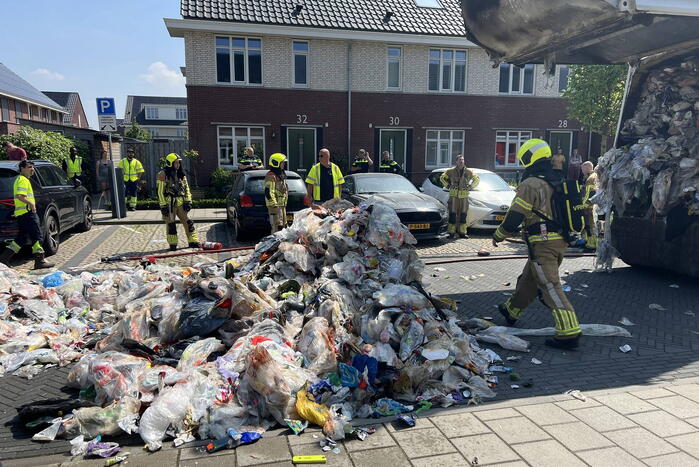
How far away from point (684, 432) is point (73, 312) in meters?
6.18

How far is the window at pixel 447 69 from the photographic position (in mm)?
22016

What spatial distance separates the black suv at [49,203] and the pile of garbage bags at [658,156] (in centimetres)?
957

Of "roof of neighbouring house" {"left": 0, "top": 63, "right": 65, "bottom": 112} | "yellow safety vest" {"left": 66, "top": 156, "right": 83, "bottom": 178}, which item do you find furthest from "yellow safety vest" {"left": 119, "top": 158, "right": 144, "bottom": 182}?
"roof of neighbouring house" {"left": 0, "top": 63, "right": 65, "bottom": 112}

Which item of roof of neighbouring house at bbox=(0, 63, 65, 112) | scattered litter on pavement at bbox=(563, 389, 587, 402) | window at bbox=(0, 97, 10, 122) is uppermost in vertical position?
roof of neighbouring house at bbox=(0, 63, 65, 112)

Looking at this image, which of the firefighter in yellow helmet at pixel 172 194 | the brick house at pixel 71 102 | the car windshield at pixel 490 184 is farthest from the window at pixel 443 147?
the brick house at pixel 71 102

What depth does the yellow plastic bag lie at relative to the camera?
3555 millimetres

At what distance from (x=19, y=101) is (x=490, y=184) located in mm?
38883

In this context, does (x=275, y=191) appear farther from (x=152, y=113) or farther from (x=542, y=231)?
(x=152, y=113)

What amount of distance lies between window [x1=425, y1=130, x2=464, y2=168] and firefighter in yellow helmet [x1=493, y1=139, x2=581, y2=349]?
1735 centimetres

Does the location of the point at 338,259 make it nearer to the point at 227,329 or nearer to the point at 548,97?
the point at 227,329

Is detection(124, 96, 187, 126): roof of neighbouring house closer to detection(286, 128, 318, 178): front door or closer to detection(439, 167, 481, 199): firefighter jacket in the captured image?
detection(286, 128, 318, 178): front door

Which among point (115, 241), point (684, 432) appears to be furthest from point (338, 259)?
point (115, 241)

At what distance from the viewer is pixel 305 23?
789 inches

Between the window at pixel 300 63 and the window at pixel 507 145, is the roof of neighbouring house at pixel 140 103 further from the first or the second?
the window at pixel 507 145
